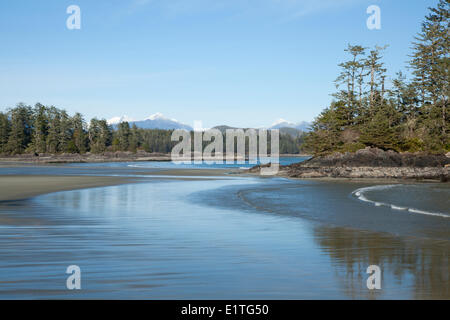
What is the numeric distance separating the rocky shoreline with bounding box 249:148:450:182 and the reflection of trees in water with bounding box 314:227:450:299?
31735 mm

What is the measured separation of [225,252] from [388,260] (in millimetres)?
3212

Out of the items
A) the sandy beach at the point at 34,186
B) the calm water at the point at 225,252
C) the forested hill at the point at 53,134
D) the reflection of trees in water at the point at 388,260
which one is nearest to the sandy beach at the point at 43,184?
the sandy beach at the point at 34,186

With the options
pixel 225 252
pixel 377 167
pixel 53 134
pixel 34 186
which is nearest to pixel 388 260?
pixel 225 252

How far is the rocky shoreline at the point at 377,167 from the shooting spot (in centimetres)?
4216

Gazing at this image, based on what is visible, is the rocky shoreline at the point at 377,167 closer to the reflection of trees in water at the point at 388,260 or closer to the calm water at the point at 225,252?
the calm water at the point at 225,252

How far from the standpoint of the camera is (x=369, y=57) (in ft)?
225

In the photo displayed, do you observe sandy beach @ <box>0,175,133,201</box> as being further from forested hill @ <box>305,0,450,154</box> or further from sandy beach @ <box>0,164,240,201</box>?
forested hill @ <box>305,0,450,154</box>

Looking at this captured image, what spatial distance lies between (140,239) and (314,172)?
36.0 meters

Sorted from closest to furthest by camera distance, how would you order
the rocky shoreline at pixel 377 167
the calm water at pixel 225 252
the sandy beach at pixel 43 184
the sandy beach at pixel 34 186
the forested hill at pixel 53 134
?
1. the calm water at pixel 225 252
2. the sandy beach at pixel 34 186
3. the sandy beach at pixel 43 184
4. the rocky shoreline at pixel 377 167
5. the forested hill at pixel 53 134

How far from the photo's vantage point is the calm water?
604cm

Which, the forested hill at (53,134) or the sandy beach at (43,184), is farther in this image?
the forested hill at (53,134)

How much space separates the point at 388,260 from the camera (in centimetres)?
789

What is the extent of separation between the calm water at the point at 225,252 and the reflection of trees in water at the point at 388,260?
2cm
